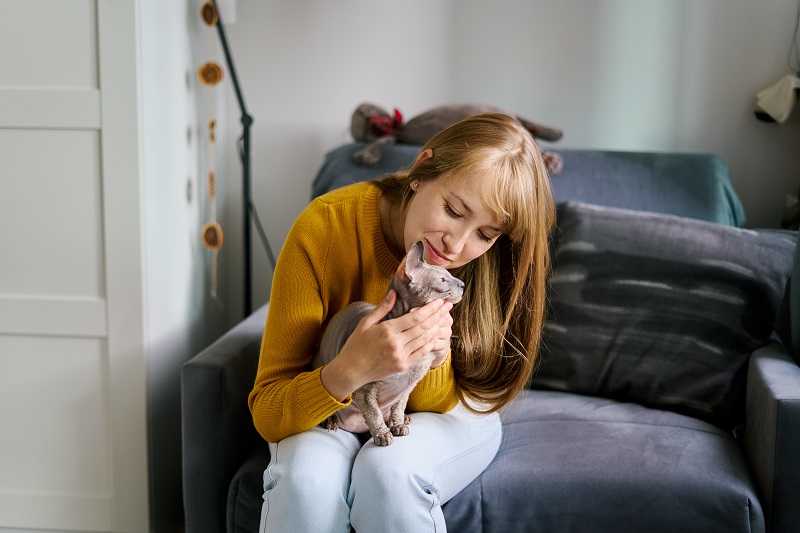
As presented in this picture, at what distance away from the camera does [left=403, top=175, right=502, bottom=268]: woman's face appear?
1051mm

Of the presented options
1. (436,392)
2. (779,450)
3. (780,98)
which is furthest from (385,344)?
(780,98)

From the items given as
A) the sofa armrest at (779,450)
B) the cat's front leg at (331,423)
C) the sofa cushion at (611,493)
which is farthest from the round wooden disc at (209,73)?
the sofa armrest at (779,450)

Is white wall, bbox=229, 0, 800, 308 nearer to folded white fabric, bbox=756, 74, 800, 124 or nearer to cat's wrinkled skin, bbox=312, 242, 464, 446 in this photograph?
folded white fabric, bbox=756, 74, 800, 124

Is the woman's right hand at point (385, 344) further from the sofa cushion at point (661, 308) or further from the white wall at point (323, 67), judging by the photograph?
the white wall at point (323, 67)

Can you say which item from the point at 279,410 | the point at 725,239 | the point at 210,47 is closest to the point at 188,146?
the point at 210,47

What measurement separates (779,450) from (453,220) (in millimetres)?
666

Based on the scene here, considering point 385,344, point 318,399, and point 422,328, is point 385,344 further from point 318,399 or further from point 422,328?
point 318,399

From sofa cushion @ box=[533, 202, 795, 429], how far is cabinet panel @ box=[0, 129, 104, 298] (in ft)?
3.19

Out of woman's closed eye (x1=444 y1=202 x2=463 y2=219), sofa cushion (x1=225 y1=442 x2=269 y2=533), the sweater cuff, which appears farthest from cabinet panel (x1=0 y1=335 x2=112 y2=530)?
woman's closed eye (x1=444 y1=202 x2=463 y2=219)

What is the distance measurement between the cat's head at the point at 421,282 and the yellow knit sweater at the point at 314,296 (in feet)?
0.64

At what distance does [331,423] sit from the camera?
3.87ft

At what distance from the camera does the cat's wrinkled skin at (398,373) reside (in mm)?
1018

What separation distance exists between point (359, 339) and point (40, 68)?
95 centimetres

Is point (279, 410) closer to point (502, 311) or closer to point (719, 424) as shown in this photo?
point (502, 311)
